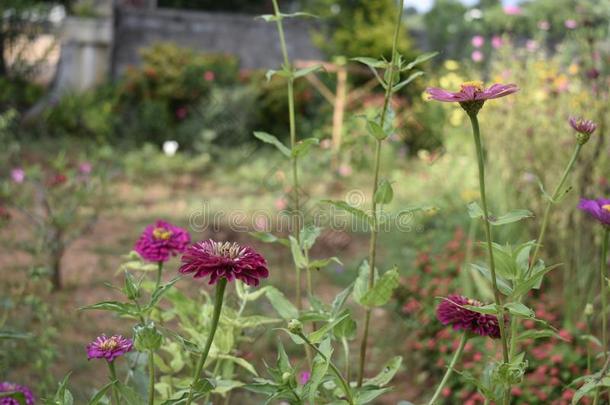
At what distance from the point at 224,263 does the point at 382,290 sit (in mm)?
407

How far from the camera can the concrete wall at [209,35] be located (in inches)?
348

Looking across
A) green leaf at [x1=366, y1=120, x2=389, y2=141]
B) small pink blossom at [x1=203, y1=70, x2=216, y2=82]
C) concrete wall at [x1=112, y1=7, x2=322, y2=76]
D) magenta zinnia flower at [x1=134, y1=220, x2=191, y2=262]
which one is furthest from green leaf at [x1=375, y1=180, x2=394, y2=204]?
concrete wall at [x1=112, y1=7, x2=322, y2=76]

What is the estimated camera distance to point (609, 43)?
A: 3.94 m

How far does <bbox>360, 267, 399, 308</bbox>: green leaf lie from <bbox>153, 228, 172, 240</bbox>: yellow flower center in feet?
1.49

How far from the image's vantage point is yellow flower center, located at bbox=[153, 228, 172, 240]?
1.52 metres

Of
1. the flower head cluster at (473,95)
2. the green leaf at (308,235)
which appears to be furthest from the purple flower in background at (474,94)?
the green leaf at (308,235)

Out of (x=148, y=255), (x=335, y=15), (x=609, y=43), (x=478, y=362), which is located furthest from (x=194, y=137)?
(x=148, y=255)

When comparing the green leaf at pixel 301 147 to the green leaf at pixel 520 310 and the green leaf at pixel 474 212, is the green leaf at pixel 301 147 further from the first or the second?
the green leaf at pixel 520 310

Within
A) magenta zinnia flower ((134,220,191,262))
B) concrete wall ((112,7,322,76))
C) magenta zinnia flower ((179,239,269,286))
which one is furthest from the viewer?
concrete wall ((112,7,322,76))

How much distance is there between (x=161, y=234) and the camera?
1.53 m

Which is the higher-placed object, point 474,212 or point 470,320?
point 474,212

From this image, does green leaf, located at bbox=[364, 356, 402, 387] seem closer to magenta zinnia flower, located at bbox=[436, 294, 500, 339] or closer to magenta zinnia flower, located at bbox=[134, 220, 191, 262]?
magenta zinnia flower, located at bbox=[436, 294, 500, 339]

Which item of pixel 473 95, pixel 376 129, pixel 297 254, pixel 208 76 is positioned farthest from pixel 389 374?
pixel 208 76

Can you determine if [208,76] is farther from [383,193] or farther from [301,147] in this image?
[383,193]
